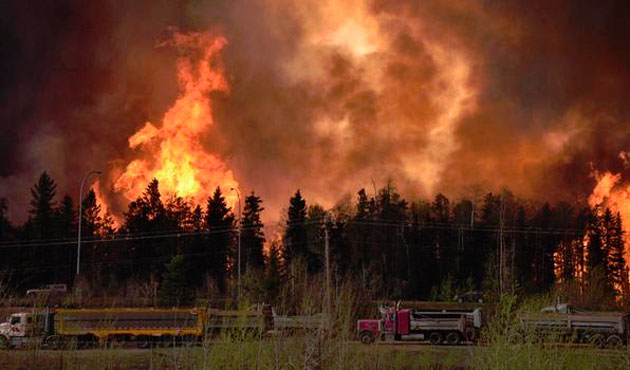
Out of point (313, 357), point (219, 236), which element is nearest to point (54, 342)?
point (313, 357)

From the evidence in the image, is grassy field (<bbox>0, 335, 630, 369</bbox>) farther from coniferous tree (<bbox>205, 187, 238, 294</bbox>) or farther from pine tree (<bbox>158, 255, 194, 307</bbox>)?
coniferous tree (<bbox>205, 187, 238, 294</bbox>)

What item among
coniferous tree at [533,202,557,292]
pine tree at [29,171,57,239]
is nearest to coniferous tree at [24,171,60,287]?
pine tree at [29,171,57,239]

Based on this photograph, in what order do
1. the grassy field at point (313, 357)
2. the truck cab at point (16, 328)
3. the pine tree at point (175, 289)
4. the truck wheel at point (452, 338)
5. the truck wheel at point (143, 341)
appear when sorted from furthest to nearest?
the pine tree at point (175, 289) → the truck wheel at point (452, 338) → the truck wheel at point (143, 341) → the truck cab at point (16, 328) → the grassy field at point (313, 357)

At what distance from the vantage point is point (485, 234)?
89.5 m

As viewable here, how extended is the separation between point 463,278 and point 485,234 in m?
9.01

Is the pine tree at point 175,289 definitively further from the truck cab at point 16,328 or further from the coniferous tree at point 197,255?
the coniferous tree at point 197,255

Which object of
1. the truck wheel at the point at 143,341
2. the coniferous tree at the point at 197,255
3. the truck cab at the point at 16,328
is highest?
the coniferous tree at the point at 197,255

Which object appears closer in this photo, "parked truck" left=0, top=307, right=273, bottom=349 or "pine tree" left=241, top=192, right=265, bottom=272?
"parked truck" left=0, top=307, right=273, bottom=349

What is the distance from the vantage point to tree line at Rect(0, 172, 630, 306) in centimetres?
7988

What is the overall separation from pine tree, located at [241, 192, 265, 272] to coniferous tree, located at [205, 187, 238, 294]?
1.67 m

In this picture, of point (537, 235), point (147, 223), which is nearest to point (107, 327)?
point (147, 223)

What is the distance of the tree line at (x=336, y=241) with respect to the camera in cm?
7988

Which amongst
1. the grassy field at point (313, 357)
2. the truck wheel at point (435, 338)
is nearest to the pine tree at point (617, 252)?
the truck wheel at point (435, 338)

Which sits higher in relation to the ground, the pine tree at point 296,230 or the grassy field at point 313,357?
the pine tree at point 296,230
